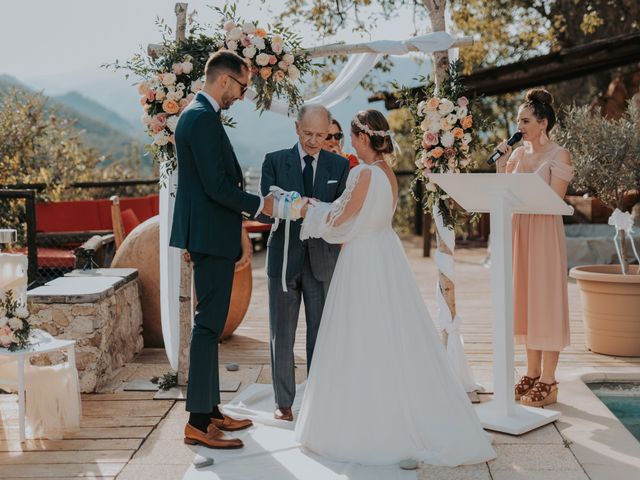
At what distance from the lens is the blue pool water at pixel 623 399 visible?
15.7ft

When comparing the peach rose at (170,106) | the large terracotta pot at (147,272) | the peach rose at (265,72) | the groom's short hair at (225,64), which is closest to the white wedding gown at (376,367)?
the groom's short hair at (225,64)

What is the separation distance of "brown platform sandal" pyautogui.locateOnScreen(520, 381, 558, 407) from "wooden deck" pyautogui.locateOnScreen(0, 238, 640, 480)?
0.48 m

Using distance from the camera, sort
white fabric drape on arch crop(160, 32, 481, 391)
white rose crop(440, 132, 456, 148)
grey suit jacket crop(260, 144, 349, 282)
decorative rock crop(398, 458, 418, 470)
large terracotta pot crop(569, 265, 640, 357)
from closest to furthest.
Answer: decorative rock crop(398, 458, 418, 470)
grey suit jacket crop(260, 144, 349, 282)
white rose crop(440, 132, 456, 148)
white fabric drape on arch crop(160, 32, 481, 391)
large terracotta pot crop(569, 265, 640, 357)

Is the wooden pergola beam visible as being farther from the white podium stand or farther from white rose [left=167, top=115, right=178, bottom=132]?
the white podium stand

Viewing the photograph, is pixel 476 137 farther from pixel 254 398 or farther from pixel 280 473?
pixel 280 473

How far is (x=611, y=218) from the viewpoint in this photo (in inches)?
224

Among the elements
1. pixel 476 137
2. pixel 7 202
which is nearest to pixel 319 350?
pixel 476 137

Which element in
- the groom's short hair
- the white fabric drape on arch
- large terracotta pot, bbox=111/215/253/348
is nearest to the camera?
the groom's short hair

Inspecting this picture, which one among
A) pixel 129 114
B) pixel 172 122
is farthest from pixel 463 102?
pixel 129 114

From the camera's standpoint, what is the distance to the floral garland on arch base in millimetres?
4887

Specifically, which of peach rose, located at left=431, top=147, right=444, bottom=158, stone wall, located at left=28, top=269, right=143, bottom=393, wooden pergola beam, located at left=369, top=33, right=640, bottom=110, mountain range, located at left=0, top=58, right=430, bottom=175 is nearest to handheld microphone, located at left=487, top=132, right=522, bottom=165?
peach rose, located at left=431, top=147, right=444, bottom=158

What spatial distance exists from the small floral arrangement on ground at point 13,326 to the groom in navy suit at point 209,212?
920 millimetres

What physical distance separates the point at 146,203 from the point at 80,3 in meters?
88.0

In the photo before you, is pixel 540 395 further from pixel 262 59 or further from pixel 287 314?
pixel 262 59
